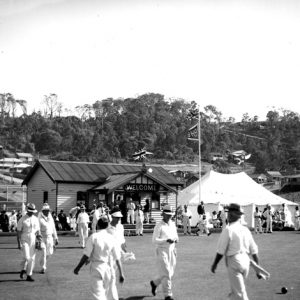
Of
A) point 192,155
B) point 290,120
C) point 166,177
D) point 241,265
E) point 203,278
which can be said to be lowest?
point 203,278

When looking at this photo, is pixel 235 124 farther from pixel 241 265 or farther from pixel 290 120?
pixel 241 265

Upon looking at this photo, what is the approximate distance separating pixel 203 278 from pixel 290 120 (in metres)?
143

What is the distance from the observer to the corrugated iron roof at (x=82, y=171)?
39.4 meters

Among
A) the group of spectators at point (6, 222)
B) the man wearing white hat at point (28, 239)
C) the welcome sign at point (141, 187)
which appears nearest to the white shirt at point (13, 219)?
the group of spectators at point (6, 222)

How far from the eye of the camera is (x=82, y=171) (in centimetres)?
4122

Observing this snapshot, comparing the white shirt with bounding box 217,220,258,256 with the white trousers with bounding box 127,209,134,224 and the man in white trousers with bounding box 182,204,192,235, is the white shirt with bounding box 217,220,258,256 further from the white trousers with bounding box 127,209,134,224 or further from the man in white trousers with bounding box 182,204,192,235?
the white trousers with bounding box 127,209,134,224

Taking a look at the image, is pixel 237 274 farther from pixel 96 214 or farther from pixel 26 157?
pixel 26 157

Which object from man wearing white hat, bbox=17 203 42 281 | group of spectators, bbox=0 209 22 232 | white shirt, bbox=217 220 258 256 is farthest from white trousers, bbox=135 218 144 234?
white shirt, bbox=217 220 258 256

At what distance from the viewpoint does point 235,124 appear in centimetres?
16638

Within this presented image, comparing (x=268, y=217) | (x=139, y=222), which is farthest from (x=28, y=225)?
(x=268, y=217)

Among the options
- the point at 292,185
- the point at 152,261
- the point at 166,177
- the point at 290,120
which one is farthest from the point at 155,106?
the point at 152,261

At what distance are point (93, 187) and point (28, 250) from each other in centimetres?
2756

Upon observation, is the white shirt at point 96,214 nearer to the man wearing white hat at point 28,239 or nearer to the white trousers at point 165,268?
the man wearing white hat at point 28,239

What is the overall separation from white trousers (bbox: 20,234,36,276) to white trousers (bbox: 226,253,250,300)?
6.10 meters
